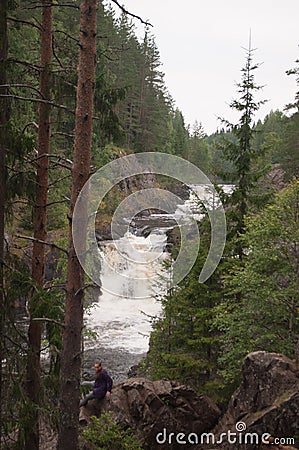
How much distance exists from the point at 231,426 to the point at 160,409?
1585 mm

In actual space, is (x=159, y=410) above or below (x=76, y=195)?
below

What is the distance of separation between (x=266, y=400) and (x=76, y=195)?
18.1 ft

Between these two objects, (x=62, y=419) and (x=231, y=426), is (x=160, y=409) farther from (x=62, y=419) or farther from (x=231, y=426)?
(x=62, y=419)

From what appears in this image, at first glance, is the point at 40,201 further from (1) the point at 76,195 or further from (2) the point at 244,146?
(2) the point at 244,146

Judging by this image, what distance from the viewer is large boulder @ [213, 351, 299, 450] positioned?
7.63m

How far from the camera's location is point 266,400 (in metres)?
8.21

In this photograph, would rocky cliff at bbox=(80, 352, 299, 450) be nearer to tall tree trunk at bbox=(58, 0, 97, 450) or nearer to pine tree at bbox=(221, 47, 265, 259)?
tall tree trunk at bbox=(58, 0, 97, 450)

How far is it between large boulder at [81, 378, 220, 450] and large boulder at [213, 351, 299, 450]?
2.24ft

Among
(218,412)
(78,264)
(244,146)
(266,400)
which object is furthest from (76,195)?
(244,146)

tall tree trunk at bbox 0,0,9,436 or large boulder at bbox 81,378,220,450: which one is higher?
tall tree trunk at bbox 0,0,9,436

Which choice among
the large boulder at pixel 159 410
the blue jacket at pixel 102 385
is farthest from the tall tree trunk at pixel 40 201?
the large boulder at pixel 159 410

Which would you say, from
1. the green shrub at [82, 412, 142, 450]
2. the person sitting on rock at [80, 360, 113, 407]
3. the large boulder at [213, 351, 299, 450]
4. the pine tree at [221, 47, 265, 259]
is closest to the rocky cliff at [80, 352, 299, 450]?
the large boulder at [213, 351, 299, 450]

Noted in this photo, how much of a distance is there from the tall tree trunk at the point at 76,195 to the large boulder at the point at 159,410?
11.0ft

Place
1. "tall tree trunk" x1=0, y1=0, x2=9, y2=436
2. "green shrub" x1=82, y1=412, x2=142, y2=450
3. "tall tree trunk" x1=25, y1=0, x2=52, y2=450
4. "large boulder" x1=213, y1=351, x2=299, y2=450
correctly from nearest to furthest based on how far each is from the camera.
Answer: "tall tree trunk" x1=0, y1=0, x2=9, y2=436, "tall tree trunk" x1=25, y1=0, x2=52, y2=450, "large boulder" x1=213, y1=351, x2=299, y2=450, "green shrub" x1=82, y1=412, x2=142, y2=450
